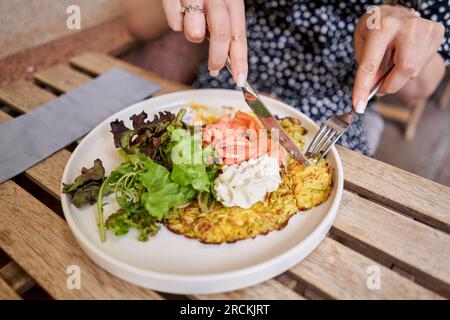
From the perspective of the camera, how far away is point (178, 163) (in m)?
0.88

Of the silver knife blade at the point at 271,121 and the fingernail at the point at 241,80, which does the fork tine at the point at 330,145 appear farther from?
the fingernail at the point at 241,80

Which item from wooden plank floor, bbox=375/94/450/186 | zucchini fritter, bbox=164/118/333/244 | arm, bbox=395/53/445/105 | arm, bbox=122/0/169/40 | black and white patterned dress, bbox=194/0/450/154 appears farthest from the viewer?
wooden plank floor, bbox=375/94/450/186

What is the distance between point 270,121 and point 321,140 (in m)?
0.16

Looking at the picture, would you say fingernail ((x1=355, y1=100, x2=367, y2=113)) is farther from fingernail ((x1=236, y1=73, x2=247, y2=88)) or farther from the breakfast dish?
fingernail ((x1=236, y1=73, x2=247, y2=88))

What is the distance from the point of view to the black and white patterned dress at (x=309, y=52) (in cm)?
134

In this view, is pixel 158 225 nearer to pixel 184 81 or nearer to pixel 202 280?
pixel 202 280

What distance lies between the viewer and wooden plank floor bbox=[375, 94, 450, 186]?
2.42 m

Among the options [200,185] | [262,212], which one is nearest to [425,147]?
[262,212]

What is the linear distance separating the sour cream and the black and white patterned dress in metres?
0.55

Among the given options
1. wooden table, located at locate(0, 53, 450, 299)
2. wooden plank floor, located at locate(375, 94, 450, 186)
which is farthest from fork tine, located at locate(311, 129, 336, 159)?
wooden plank floor, located at locate(375, 94, 450, 186)

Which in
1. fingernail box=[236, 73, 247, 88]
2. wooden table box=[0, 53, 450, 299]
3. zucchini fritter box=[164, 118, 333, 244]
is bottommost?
wooden table box=[0, 53, 450, 299]

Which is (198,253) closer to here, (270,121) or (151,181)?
(151,181)

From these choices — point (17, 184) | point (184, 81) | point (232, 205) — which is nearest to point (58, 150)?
point (17, 184)
